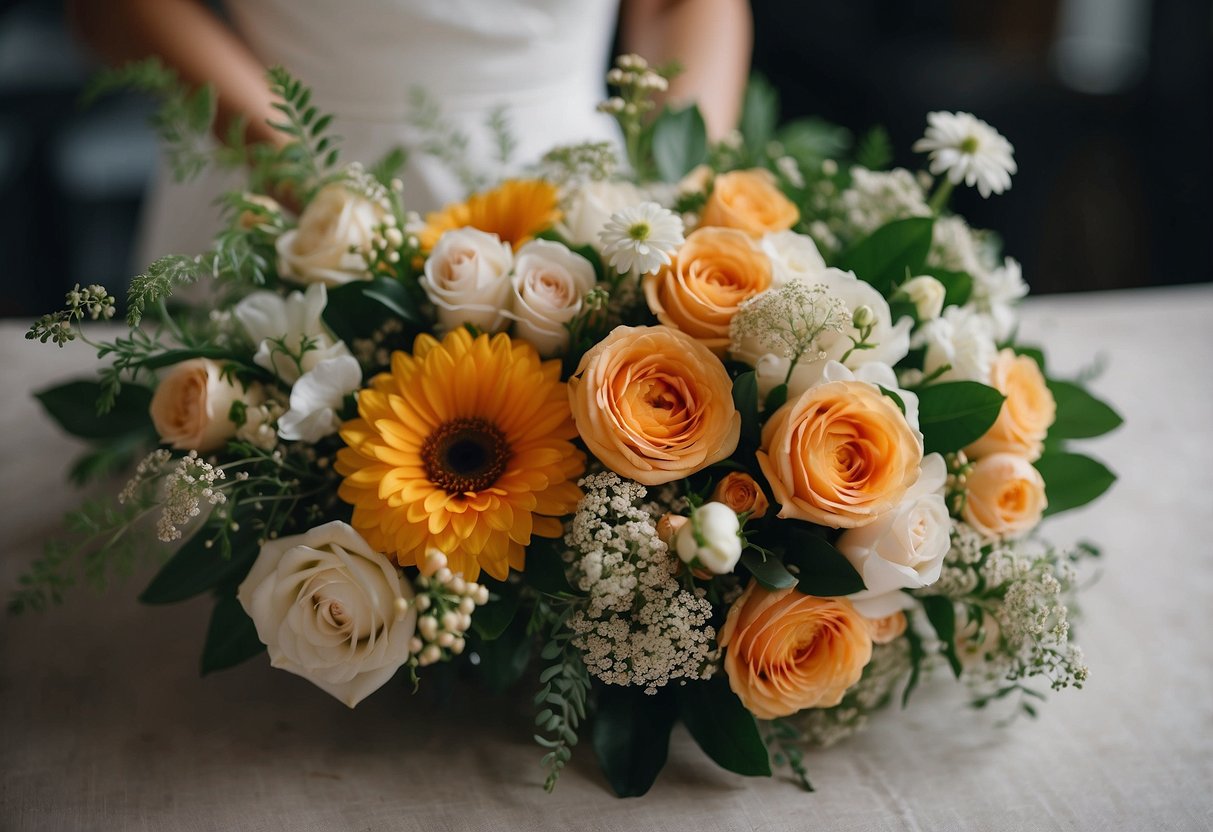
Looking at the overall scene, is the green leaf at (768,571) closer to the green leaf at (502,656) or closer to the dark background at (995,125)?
the green leaf at (502,656)

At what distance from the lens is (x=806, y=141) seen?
108cm

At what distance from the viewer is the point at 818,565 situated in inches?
25.9

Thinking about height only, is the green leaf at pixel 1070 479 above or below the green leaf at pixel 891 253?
below

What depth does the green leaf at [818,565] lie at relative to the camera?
25.4 inches

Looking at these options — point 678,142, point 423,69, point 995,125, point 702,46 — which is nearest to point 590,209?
point 678,142

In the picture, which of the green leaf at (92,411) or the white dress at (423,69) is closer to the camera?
the green leaf at (92,411)

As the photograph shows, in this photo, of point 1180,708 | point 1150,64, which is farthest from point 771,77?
point 1180,708

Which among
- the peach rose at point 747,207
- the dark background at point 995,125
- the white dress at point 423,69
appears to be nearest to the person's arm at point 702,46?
the white dress at point 423,69

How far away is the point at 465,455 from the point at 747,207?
29cm

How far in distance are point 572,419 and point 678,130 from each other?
0.35 metres

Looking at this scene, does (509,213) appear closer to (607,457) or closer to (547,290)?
(547,290)

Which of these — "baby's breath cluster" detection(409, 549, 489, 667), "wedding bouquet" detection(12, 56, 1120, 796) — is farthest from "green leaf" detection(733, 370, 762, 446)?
"baby's breath cluster" detection(409, 549, 489, 667)

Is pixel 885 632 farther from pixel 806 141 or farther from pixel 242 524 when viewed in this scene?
pixel 806 141

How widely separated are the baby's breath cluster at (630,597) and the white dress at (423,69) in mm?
592
